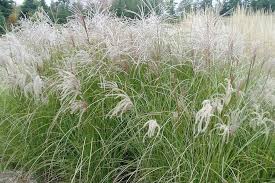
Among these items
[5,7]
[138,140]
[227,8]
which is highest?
[138,140]

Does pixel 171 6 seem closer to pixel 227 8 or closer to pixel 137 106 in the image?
pixel 137 106

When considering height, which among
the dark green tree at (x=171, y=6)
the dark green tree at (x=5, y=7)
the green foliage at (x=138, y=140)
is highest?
the dark green tree at (x=171, y=6)

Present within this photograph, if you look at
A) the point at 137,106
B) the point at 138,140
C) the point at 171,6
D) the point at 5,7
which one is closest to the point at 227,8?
the point at 171,6

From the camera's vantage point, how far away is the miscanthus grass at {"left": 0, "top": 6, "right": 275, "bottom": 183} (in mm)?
2480

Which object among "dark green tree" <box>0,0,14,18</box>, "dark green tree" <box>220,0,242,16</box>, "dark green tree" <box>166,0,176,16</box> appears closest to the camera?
"dark green tree" <box>220,0,242,16</box>

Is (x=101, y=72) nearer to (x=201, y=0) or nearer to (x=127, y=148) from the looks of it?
(x=127, y=148)

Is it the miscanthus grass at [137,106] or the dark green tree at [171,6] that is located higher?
the dark green tree at [171,6]

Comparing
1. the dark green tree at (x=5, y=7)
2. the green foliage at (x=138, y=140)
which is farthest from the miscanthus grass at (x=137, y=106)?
the dark green tree at (x=5, y=7)

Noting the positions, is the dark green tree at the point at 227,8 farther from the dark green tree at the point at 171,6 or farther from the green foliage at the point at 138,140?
the green foliage at the point at 138,140

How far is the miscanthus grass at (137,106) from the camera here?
248 centimetres

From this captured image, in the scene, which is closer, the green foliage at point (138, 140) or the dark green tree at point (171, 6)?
the green foliage at point (138, 140)

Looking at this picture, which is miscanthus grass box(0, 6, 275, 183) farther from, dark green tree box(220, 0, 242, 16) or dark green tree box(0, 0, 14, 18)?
dark green tree box(0, 0, 14, 18)

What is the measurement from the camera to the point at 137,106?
2928 mm

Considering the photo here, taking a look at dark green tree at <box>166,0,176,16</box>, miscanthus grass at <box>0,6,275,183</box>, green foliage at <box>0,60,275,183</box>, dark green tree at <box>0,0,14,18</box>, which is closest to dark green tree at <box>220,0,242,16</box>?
miscanthus grass at <box>0,6,275,183</box>
